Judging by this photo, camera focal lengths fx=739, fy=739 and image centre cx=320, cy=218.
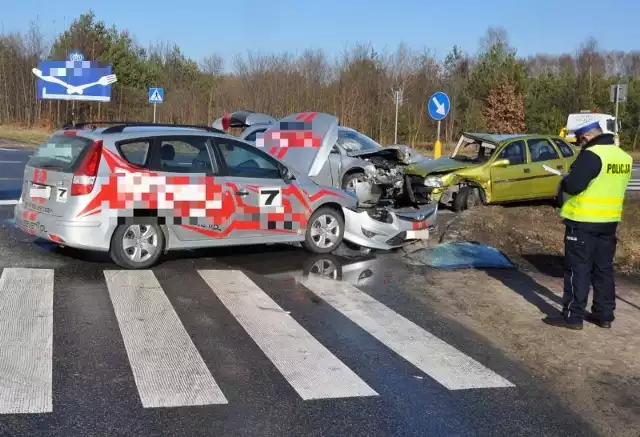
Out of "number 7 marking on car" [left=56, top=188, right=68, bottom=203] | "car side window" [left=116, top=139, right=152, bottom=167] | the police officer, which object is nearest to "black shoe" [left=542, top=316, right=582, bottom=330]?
the police officer

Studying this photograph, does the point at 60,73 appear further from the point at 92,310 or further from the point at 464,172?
the point at 92,310

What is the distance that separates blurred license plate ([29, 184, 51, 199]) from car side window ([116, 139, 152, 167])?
0.91 metres

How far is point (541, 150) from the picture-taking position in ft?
48.3

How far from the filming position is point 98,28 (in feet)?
155

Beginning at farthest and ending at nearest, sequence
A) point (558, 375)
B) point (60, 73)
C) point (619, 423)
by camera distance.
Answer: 1. point (60, 73)
2. point (558, 375)
3. point (619, 423)

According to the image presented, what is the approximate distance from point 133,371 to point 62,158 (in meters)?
3.94

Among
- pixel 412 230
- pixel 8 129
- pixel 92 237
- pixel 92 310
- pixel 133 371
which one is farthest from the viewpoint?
pixel 8 129

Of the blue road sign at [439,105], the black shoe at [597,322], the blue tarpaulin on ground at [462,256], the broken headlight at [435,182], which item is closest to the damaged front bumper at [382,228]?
the blue tarpaulin on ground at [462,256]

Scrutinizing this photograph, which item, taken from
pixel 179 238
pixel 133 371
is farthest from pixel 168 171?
pixel 133 371

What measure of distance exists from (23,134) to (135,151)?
35358 millimetres

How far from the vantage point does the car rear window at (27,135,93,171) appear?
8.13 metres

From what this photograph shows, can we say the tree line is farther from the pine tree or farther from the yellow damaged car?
the yellow damaged car

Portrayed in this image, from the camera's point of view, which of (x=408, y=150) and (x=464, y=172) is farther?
(x=408, y=150)

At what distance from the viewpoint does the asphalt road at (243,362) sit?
4.38 metres
